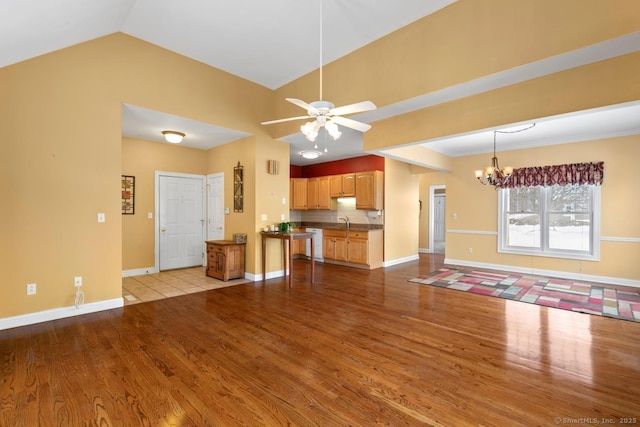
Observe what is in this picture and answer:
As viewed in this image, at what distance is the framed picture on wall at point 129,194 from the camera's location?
5.66 metres

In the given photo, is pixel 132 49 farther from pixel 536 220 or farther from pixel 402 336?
pixel 536 220

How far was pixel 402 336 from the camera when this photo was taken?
3057mm

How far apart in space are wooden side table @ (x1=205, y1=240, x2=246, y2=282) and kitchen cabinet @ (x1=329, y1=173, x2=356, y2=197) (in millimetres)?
2974

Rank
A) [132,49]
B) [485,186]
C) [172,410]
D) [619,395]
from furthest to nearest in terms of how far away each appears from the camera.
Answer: [485,186]
[132,49]
[619,395]
[172,410]

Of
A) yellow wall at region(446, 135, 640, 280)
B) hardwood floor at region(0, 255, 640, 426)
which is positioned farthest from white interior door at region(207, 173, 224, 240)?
yellow wall at region(446, 135, 640, 280)

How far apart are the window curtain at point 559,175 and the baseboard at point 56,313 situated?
25.1 ft

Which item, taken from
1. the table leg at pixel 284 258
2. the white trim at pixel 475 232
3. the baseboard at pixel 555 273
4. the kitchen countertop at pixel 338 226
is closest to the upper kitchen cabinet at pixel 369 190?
the kitchen countertop at pixel 338 226

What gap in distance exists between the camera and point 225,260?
5.30 m

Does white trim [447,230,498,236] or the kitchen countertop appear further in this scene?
the kitchen countertop

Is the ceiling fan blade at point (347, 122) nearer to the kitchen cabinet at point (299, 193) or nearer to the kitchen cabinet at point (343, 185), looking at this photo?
the kitchen cabinet at point (343, 185)

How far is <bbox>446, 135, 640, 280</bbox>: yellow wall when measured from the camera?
5.12 m

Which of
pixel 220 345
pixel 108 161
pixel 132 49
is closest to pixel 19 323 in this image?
pixel 108 161

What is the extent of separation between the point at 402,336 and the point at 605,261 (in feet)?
16.5

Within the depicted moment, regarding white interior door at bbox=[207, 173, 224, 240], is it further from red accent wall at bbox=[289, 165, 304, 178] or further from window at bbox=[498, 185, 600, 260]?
window at bbox=[498, 185, 600, 260]
